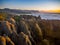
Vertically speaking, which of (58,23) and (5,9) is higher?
(5,9)

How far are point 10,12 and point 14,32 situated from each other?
0.25m

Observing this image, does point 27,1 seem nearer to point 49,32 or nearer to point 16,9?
point 16,9

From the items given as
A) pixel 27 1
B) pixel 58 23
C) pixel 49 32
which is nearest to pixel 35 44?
pixel 49 32

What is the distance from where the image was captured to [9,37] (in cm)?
203

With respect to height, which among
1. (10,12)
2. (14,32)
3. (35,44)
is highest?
(10,12)

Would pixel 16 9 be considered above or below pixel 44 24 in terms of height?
above

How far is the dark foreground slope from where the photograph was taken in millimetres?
2053

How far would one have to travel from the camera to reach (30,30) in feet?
6.98

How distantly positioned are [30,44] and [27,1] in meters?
0.51

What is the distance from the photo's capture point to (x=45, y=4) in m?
2.16

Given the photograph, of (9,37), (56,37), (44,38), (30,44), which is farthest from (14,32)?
(56,37)

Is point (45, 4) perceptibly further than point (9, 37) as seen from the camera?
Yes

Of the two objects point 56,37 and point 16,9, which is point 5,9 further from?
point 56,37

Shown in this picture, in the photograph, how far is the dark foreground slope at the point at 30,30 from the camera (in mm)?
2053
